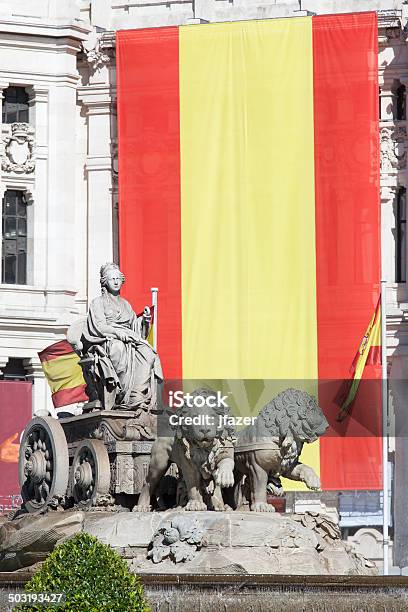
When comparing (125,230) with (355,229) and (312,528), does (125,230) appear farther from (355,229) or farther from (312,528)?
(312,528)

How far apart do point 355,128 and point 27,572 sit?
3212 cm

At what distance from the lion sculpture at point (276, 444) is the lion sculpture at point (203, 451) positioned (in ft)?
1.16

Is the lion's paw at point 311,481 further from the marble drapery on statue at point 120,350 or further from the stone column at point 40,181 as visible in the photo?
the stone column at point 40,181

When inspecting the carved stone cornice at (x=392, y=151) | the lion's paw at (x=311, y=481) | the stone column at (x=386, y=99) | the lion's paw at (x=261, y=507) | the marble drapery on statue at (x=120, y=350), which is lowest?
the lion's paw at (x=261, y=507)

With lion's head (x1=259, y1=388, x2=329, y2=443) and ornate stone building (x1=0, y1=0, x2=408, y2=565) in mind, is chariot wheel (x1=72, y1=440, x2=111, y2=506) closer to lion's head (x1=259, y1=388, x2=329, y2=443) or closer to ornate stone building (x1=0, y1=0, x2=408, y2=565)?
lion's head (x1=259, y1=388, x2=329, y2=443)

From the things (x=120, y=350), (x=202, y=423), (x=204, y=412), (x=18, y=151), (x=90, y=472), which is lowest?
(x=90, y=472)

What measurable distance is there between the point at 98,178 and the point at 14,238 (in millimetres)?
3101

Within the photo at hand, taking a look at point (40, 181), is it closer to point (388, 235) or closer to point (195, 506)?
point (388, 235)

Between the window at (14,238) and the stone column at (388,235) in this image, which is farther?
the window at (14,238)

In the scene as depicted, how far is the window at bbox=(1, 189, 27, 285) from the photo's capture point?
66.7 meters

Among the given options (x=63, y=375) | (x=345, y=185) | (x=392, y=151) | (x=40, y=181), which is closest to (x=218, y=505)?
(x=63, y=375)

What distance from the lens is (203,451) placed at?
36188 millimetres

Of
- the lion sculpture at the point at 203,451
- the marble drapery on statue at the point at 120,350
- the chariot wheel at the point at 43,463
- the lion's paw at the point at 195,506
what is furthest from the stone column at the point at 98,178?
the lion's paw at the point at 195,506

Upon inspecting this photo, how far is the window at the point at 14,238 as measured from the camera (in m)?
66.7
